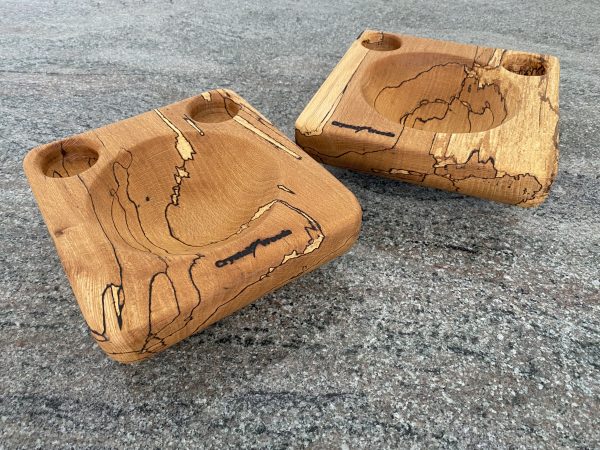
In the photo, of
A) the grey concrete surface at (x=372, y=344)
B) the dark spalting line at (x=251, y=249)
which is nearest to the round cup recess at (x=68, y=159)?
the grey concrete surface at (x=372, y=344)

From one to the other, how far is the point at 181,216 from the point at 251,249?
0.64 ft

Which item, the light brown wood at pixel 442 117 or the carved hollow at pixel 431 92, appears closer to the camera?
the light brown wood at pixel 442 117

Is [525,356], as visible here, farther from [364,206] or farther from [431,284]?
[364,206]

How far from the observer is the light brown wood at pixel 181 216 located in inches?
18.0

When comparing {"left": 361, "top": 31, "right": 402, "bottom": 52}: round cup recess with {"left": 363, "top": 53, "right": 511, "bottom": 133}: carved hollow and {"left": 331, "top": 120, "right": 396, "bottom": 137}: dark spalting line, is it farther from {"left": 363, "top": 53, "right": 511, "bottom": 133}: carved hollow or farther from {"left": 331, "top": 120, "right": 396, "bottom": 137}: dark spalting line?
{"left": 331, "top": 120, "right": 396, "bottom": 137}: dark spalting line

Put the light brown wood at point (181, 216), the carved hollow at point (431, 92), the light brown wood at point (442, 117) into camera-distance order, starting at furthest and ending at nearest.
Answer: the carved hollow at point (431, 92), the light brown wood at point (442, 117), the light brown wood at point (181, 216)

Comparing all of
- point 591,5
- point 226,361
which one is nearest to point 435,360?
point 226,361

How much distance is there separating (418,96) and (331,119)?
0.78ft

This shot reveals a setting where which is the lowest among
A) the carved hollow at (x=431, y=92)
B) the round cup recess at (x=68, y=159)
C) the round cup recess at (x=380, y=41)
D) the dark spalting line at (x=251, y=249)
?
the round cup recess at (x=68, y=159)

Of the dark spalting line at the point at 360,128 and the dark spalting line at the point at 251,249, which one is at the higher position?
the dark spalting line at the point at 360,128

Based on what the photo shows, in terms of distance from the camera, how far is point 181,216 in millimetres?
657

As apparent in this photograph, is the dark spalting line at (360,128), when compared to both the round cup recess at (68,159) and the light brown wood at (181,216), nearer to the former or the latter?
the light brown wood at (181,216)

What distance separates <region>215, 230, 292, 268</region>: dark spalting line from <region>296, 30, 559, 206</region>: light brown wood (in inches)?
7.5

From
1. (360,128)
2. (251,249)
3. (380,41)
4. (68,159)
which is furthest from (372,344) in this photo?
(380,41)
